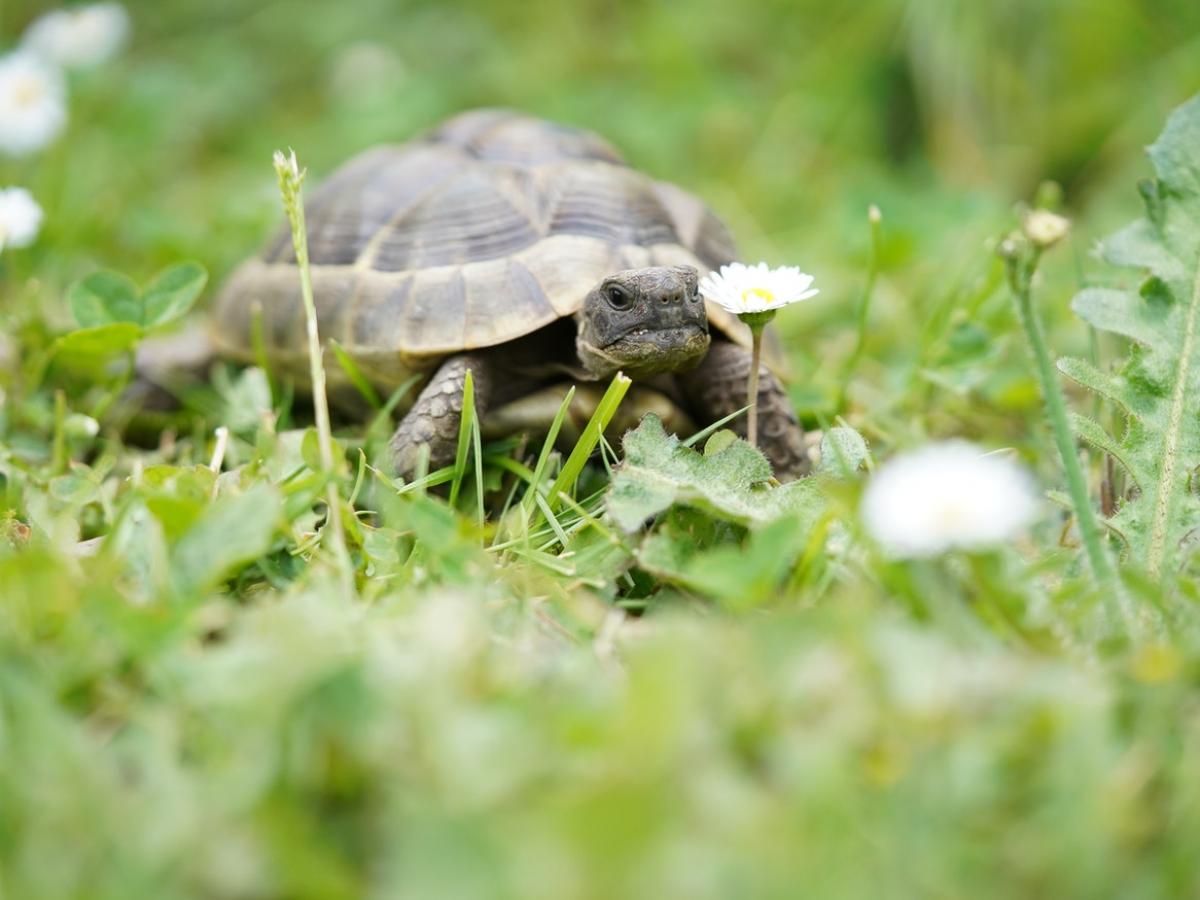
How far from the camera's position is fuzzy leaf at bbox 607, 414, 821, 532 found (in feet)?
5.36

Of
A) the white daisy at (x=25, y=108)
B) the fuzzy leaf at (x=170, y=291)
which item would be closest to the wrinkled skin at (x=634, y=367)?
the fuzzy leaf at (x=170, y=291)

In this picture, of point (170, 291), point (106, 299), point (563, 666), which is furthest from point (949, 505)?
point (106, 299)

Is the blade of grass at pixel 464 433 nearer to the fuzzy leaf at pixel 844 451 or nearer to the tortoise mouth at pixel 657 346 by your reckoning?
the tortoise mouth at pixel 657 346

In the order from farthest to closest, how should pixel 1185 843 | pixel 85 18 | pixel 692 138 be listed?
pixel 692 138 < pixel 85 18 < pixel 1185 843

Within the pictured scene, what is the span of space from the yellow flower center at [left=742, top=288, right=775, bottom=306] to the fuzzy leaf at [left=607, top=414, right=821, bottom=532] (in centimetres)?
23

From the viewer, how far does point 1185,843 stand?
1.07 m

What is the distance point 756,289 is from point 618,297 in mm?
307

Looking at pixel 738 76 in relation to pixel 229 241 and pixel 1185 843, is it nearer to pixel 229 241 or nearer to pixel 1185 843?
pixel 229 241

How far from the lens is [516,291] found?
7.32 feet

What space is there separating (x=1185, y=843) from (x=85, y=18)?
14.6ft

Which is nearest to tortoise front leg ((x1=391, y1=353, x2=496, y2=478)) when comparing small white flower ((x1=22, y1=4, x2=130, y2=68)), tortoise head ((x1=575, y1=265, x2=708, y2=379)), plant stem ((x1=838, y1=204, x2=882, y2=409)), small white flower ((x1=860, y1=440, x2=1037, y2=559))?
tortoise head ((x1=575, y1=265, x2=708, y2=379))

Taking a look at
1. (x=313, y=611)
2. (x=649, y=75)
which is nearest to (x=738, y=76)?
(x=649, y=75)

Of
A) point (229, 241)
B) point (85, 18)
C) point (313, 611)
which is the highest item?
point (85, 18)

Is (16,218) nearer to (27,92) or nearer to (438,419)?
(438,419)
